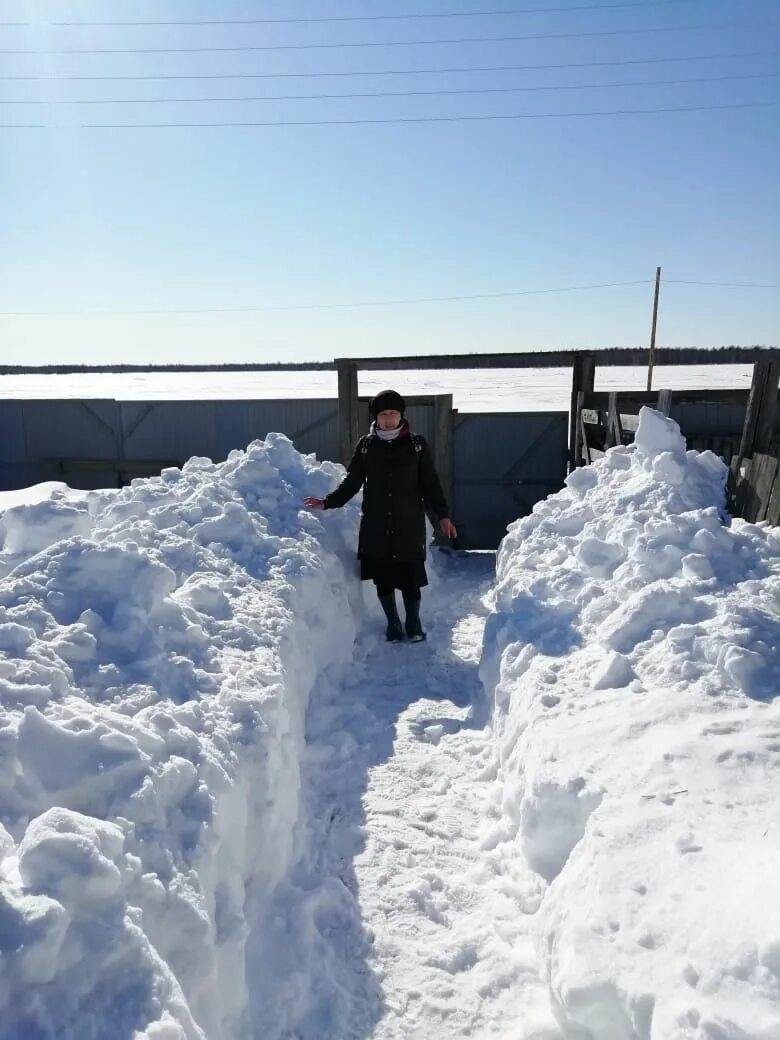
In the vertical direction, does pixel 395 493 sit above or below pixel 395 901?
above

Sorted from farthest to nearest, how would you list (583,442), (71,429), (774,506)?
(71,429), (583,442), (774,506)

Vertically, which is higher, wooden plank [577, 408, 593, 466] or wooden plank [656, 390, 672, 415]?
wooden plank [656, 390, 672, 415]

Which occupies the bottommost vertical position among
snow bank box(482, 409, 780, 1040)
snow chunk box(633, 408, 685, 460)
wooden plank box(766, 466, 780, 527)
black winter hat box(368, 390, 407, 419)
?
snow bank box(482, 409, 780, 1040)

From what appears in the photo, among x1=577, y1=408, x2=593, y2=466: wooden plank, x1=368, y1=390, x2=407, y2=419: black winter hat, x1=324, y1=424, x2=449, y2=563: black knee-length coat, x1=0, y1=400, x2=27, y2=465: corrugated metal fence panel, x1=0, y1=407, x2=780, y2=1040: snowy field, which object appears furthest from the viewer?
x1=0, y1=400, x2=27, y2=465: corrugated metal fence panel

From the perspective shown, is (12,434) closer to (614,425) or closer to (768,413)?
(614,425)

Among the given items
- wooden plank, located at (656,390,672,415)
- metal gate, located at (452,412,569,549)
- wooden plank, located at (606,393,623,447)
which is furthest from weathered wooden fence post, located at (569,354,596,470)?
wooden plank, located at (656,390,672,415)

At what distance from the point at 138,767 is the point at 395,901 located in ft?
3.75

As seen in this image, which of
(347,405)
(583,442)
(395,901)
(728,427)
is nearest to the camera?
(395,901)

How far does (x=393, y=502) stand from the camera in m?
5.00

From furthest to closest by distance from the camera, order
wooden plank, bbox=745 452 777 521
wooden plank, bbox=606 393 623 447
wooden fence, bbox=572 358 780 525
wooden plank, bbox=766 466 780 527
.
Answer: wooden plank, bbox=606 393 623 447 < wooden fence, bbox=572 358 780 525 < wooden plank, bbox=745 452 777 521 < wooden plank, bbox=766 466 780 527

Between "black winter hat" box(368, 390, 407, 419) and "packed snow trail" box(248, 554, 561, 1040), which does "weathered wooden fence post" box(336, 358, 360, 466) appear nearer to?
"black winter hat" box(368, 390, 407, 419)

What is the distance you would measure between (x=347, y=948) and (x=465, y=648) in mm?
2870

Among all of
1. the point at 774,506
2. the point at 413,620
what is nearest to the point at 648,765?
the point at 774,506

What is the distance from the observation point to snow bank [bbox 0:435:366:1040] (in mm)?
1557
